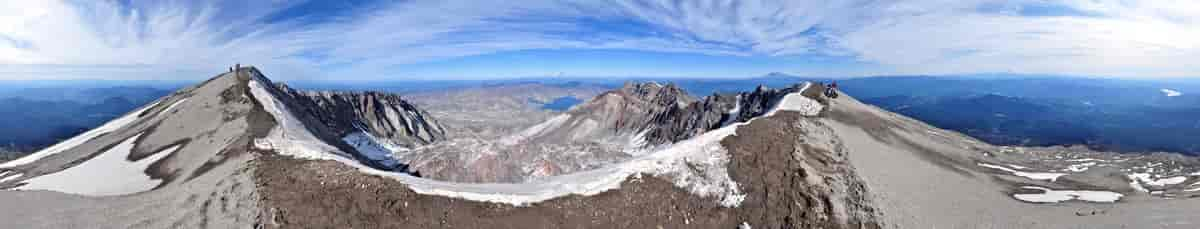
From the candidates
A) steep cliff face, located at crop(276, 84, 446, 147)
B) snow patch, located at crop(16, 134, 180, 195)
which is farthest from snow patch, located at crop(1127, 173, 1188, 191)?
steep cliff face, located at crop(276, 84, 446, 147)

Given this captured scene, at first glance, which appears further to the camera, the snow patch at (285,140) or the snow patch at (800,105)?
the snow patch at (800,105)

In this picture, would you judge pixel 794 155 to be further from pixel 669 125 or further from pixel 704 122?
pixel 669 125

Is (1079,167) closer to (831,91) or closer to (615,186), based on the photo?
(831,91)

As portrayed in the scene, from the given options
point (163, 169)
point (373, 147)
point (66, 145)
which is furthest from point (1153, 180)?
point (66, 145)

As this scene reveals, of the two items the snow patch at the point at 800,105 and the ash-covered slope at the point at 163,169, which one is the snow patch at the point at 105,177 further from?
the snow patch at the point at 800,105

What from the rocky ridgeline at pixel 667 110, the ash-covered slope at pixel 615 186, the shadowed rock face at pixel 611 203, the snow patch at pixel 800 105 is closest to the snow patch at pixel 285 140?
the ash-covered slope at pixel 615 186

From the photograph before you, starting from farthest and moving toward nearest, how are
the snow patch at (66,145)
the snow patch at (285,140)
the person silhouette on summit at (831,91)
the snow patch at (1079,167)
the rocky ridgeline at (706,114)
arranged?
the rocky ridgeline at (706,114) → the person silhouette on summit at (831,91) → the snow patch at (1079,167) → the snow patch at (66,145) → the snow patch at (285,140)

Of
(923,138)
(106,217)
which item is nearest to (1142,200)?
(923,138)
